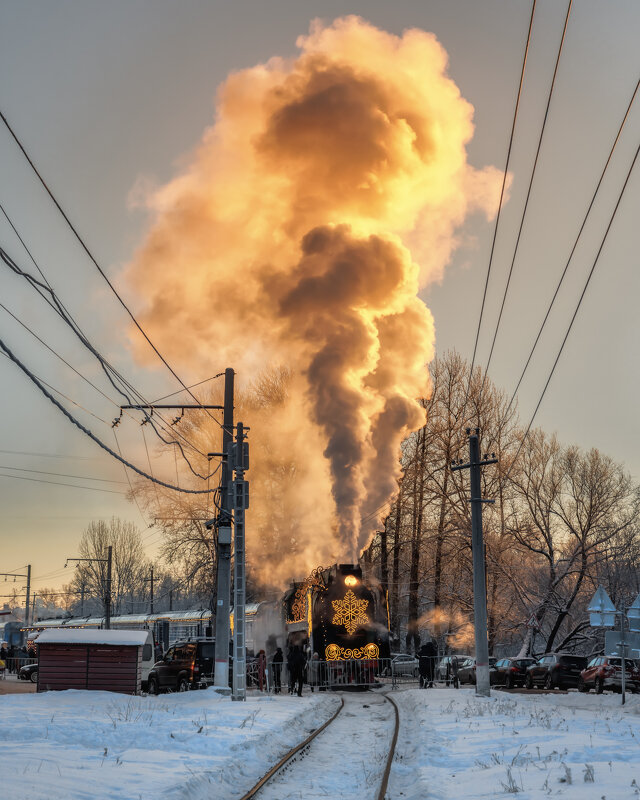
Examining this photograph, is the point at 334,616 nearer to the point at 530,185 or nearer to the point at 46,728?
the point at 46,728

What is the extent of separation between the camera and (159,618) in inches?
2143

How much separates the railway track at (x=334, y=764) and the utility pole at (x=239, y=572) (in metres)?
3.14

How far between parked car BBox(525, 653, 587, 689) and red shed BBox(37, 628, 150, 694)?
17305mm

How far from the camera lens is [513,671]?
34281 mm

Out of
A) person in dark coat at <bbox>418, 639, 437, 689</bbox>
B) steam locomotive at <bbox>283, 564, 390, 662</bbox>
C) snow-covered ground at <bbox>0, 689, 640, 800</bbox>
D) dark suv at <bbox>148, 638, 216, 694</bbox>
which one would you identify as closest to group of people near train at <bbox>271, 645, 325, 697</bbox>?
steam locomotive at <bbox>283, 564, 390, 662</bbox>

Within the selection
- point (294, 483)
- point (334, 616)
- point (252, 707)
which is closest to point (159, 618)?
point (294, 483)

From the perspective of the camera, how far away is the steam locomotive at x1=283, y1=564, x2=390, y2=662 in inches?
1096

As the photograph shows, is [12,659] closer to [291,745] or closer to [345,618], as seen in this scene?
[345,618]

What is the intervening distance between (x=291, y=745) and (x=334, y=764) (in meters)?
2.04

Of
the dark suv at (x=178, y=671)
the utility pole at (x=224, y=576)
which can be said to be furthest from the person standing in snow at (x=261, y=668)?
the utility pole at (x=224, y=576)

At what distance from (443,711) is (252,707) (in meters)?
4.65

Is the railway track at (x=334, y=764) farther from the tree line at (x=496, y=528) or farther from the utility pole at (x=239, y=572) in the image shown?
the tree line at (x=496, y=528)

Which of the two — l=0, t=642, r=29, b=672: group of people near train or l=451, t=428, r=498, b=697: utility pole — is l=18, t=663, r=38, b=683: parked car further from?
l=451, t=428, r=498, b=697: utility pole

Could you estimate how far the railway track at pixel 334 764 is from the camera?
1057cm
